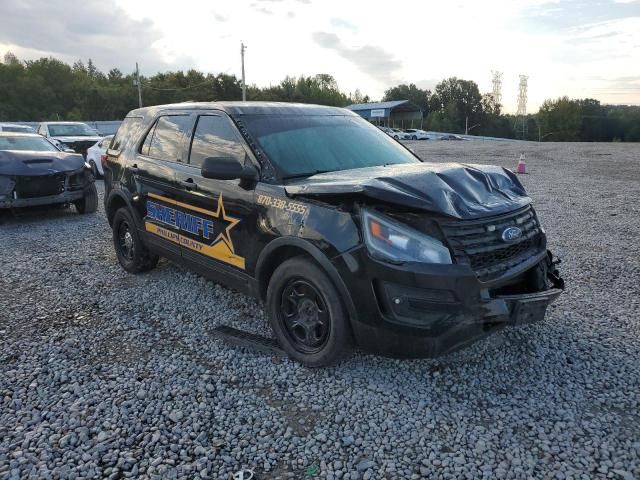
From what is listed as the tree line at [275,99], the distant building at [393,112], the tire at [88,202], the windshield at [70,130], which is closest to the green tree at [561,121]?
the tree line at [275,99]

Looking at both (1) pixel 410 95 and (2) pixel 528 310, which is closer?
(2) pixel 528 310

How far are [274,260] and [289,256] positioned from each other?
0.15 metres

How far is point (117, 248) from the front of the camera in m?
5.70

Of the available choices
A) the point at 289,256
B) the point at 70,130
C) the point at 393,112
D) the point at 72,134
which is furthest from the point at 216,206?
the point at 393,112

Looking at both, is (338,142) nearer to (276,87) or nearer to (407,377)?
(407,377)

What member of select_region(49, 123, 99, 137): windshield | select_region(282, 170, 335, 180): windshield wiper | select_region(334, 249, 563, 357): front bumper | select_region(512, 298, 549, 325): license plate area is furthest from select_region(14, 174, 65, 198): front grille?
select_region(49, 123, 99, 137): windshield

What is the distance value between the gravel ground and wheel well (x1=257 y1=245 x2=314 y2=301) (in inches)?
Result: 20.8

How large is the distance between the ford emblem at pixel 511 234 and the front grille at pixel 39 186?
7972mm

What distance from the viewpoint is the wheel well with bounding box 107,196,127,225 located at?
17.8 feet

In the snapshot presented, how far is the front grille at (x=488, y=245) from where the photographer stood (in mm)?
2859

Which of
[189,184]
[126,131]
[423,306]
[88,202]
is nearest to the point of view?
[423,306]

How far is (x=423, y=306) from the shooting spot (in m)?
2.77

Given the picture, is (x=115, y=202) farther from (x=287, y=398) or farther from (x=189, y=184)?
(x=287, y=398)

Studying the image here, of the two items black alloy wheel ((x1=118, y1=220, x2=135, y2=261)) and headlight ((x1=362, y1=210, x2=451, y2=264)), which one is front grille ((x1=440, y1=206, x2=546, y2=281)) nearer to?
headlight ((x1=362, y1=210, x2=451, y2=264))
